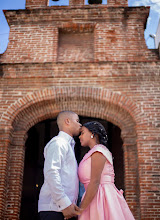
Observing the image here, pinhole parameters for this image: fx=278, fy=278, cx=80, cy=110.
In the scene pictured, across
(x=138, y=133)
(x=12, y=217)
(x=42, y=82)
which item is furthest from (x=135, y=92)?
(x=12, y=217)

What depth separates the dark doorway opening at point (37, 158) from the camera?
32.3 feet

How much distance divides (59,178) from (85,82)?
4458 millimetres

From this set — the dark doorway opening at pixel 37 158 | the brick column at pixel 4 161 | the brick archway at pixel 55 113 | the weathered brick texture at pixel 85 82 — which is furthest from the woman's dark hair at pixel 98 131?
the dark doorway opening at pixel 37 158

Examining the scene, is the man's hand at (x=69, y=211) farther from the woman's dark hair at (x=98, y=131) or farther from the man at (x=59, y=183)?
the woman's dark hair at (x=98, y=131)

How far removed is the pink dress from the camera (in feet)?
9.61

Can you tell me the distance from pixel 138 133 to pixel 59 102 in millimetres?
2142

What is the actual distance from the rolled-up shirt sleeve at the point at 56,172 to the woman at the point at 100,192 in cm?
25

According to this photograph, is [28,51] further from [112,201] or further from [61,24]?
[112,201]

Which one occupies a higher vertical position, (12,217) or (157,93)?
(157,93)

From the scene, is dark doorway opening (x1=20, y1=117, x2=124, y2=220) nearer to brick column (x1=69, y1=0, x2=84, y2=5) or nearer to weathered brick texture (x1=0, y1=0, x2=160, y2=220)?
weathered brick texture (x1=0, y1=0, x2=160, y2=220)

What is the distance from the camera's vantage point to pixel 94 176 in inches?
117

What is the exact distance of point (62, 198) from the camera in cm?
275

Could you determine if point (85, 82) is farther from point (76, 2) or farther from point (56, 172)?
point (56, 172)

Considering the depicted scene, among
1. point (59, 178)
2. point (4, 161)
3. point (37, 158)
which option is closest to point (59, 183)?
point (59, 178)
